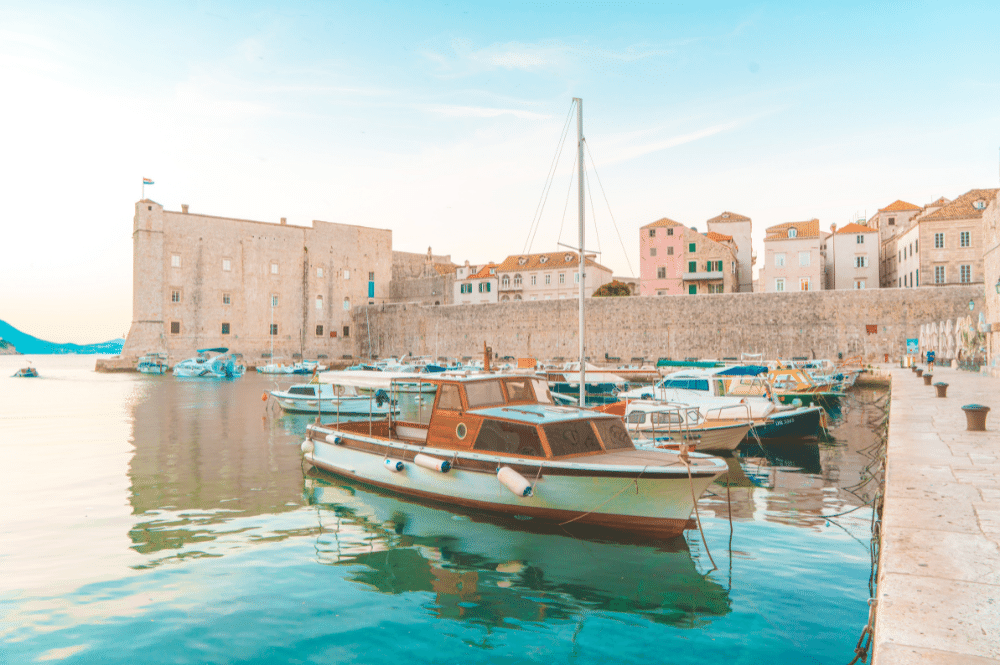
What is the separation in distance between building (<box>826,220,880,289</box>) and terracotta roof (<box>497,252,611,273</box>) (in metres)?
20.8

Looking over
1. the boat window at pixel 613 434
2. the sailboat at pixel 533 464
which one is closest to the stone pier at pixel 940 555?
the sailboat at pixel 533 464

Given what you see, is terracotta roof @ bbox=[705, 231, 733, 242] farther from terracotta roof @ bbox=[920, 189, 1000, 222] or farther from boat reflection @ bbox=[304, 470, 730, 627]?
boat reflection @ bbox=[304, 470, 730, 627]

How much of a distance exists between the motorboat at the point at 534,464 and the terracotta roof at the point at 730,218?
168 ft

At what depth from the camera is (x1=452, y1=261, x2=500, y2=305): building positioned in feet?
209

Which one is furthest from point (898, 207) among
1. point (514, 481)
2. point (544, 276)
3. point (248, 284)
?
point (514, 481)

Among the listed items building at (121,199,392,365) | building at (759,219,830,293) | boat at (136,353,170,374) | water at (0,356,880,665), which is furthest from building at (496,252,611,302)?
water at (0,356,880,665)

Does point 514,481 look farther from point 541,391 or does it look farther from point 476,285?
point 476,285

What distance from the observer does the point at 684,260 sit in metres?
52.6

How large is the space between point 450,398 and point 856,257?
51.9 metres

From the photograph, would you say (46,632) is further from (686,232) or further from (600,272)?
(600,272)

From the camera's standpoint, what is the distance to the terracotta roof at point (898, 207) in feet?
193

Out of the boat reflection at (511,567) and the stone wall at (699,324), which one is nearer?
the boat reflection at (511,567)

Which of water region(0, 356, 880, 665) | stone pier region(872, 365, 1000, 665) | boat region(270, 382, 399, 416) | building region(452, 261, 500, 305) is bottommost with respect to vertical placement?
water region(0, 356, 880, 665)

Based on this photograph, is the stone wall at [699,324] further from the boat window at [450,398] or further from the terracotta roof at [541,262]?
the boat window at [450,398]
